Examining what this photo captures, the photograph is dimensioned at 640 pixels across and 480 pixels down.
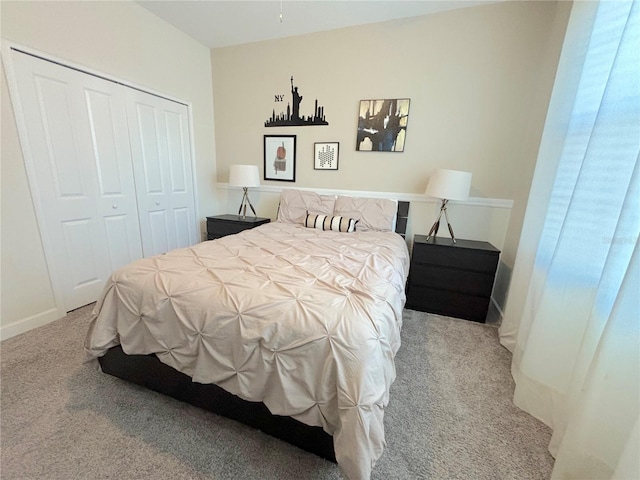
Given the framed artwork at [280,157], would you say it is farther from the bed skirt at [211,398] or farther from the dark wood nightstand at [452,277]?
the bed skirt at [211,398]

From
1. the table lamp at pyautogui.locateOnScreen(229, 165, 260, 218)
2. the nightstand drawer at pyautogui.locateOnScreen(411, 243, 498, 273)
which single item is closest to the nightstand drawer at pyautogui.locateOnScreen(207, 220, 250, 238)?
the table lamp at pyautogui.locateOnScreen(229, 165, 260, 218)

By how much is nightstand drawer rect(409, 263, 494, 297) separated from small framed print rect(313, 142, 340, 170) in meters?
1.49

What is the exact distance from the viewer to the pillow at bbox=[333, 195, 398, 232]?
2.66 m

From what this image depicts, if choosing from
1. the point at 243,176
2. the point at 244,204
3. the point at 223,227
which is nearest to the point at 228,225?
the point at 223,227

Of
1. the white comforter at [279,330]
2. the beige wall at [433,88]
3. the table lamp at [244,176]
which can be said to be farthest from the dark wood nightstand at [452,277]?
the table lamp at [244,176]

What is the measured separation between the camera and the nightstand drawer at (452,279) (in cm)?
229

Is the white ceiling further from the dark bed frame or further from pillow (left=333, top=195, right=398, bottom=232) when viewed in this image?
the dark bed frame

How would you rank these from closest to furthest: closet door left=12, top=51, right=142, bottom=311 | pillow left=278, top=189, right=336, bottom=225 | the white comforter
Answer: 1. the white comforter
2. closet door left=12, top=51, right=142, bottom=311
3. pillow left=278, top=189, right=336, bottom=225

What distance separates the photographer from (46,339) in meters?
1.90

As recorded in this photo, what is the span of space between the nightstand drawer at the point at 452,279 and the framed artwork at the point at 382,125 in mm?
1305

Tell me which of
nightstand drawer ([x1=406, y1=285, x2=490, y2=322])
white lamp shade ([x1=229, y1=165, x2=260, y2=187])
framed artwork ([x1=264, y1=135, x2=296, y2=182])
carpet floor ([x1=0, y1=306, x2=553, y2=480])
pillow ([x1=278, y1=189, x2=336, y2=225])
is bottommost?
carpet floor ([x1=0, y1=306, x2=553, y2=480])

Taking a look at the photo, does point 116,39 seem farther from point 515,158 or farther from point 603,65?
point 515,158

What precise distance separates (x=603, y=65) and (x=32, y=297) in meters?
3.96

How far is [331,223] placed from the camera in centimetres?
263
